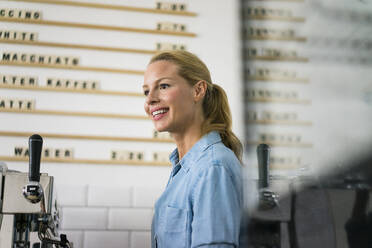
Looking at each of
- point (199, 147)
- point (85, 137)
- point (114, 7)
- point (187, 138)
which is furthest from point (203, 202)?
point (114, 7)

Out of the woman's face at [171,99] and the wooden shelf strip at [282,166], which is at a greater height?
the woman's face at [171,99]

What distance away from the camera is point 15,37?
230cm

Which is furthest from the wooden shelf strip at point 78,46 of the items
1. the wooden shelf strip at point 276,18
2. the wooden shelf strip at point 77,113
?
the wooden shelf strip at point 276,18

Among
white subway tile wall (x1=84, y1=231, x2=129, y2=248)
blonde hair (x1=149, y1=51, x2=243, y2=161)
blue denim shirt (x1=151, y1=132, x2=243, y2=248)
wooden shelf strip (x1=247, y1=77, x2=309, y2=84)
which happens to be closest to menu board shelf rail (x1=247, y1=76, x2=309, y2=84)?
wooden shelf strip (x1=247, y1=77, x2=309, y2=84)

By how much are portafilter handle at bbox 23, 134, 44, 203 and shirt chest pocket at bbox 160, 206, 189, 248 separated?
368 mm

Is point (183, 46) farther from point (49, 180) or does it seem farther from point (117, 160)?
point (49, 180)

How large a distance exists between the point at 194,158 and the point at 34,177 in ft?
A: 1.56

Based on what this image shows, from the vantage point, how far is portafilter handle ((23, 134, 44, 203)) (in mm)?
1187

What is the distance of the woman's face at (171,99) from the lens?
4.71ft

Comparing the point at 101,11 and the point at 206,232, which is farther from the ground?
the point at 101,11

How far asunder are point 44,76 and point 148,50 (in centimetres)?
59

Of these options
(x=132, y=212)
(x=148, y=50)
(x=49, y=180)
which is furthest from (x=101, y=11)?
(x=49, y=180)

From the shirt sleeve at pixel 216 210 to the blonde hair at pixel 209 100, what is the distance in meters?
0.29

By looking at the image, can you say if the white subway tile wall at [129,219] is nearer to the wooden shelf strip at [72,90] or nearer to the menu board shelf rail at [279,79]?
the wooden shelf strip at [72,90]
